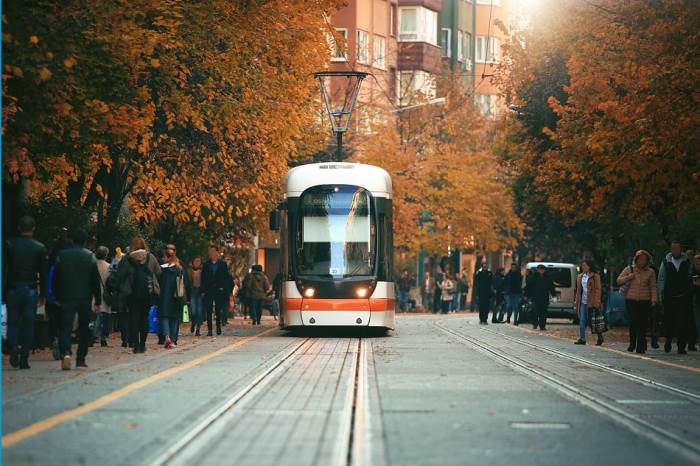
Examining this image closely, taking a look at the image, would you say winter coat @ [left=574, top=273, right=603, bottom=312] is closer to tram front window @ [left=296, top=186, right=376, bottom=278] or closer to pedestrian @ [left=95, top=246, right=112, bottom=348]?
tram front window @ [left=296, top=186, right=376, bottom=278]

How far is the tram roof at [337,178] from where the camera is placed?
3184cm

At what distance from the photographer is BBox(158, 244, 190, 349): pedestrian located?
26.6 m

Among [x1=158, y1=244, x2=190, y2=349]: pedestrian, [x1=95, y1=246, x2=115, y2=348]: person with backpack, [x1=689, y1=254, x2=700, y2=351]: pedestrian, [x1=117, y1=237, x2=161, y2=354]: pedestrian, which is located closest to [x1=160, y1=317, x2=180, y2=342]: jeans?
[x1=158, y1=244, x2=190, y2=349]: pedestrian

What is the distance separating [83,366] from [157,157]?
563 inches

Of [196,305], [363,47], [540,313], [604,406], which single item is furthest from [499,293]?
[604,406]

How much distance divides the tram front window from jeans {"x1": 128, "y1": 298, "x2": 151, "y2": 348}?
7034 millimetres

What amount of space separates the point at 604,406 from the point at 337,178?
55.8 ft

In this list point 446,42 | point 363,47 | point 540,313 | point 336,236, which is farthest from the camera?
point 446,42

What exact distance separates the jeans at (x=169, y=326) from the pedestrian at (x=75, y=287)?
21.1 ft

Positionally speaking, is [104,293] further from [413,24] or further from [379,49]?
[413,24]

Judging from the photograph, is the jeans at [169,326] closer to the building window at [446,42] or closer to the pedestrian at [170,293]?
the pedestrian at [170,293]

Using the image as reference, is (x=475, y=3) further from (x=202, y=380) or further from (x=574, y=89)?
(x=202, y=380)

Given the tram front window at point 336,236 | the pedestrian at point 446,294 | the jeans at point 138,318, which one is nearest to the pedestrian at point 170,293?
the jeans at point 138,318

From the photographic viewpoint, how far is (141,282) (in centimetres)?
2409
